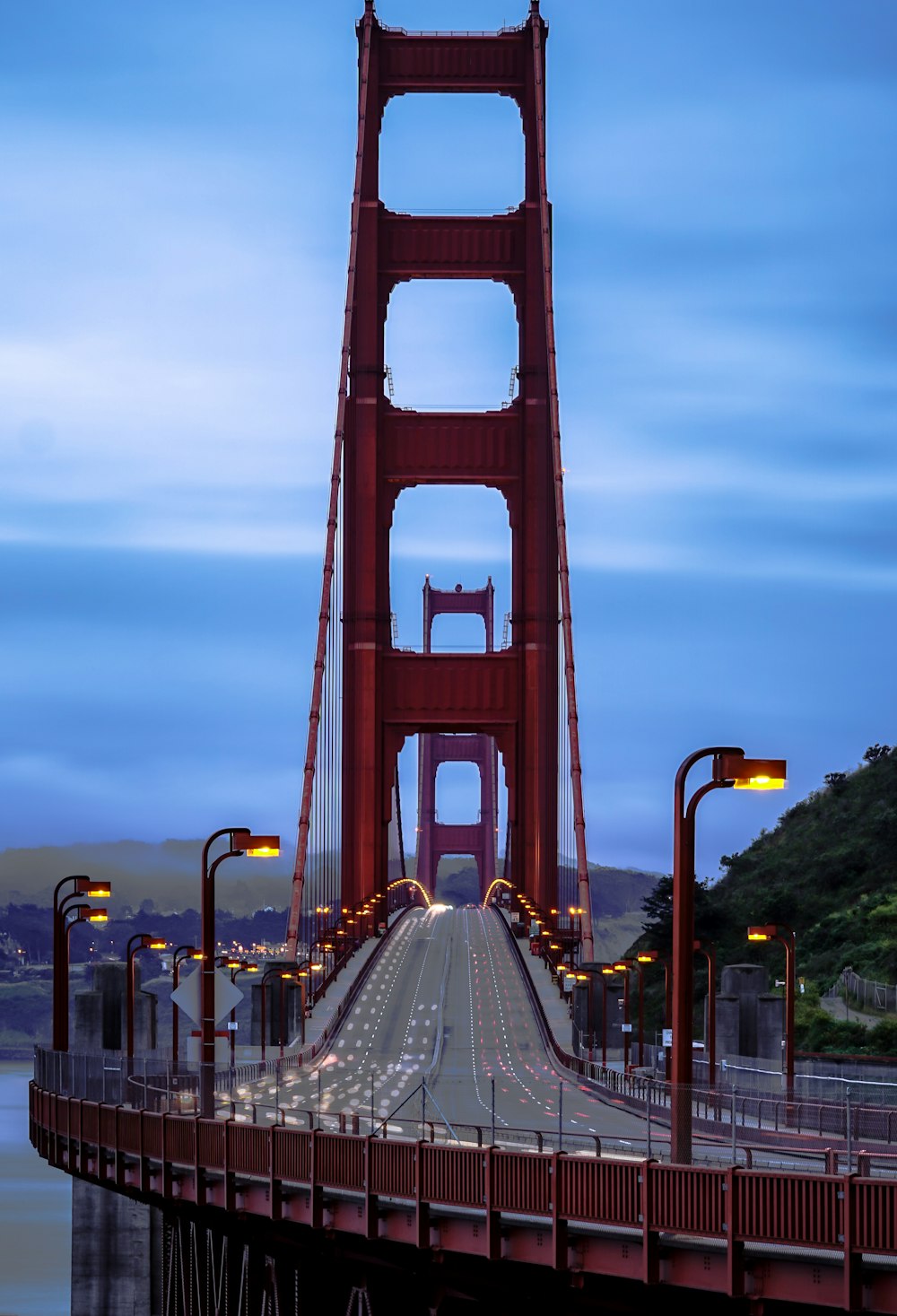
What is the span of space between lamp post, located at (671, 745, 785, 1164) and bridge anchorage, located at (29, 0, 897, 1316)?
394 millimetres

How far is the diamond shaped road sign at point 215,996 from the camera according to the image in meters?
39.5

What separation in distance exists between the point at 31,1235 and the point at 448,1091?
3788 inches

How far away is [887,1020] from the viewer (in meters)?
77.6

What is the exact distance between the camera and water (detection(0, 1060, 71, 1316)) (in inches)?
4050

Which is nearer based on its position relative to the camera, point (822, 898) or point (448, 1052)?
point (448, 1052)

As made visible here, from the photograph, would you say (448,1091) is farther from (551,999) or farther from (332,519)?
(332,519)

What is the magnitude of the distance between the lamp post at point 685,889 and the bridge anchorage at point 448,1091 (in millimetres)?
394

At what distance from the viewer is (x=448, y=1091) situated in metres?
35.9

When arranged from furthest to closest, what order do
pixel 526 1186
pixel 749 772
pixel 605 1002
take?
pixel 605 1002
pixel 526 1186
pixel 749 772

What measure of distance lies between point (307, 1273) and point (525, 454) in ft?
220

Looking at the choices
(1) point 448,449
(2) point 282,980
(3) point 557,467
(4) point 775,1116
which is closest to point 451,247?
(1) point 448,449

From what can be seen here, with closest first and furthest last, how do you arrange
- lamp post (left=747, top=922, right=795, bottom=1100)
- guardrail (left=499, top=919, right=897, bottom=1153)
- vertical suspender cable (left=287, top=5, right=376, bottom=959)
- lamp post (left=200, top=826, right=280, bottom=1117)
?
1. guardrail (left=499, top=919, right=897, bottom=1153)
2. lamp post (left=200, top=826, right=280, bottom=1117)
3. lamp post (left=747, top=922, right=795, bottom=1100)
4. vertical suspender cable (left=287, top=5, right=376, bottom=959)

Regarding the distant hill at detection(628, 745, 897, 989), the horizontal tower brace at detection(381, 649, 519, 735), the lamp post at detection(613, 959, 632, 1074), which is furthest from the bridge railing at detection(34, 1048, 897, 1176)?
the horizontal tower brace at detection(381, 649, 519, 735)

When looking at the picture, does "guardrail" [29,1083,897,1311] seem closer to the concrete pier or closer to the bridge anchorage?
the bridge anchorage
